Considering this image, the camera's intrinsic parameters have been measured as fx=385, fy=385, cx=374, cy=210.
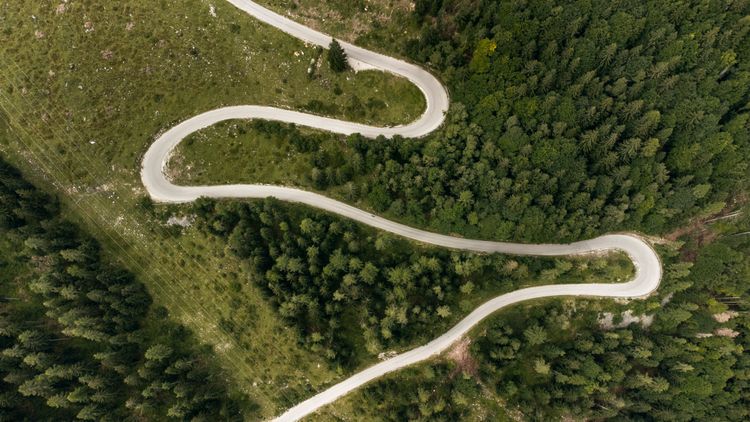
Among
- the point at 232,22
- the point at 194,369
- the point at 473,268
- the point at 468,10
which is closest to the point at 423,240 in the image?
the point at 473,268

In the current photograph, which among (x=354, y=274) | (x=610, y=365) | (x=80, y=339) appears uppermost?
(x=610, y=365)

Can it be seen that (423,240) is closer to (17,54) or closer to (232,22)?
(232,22)

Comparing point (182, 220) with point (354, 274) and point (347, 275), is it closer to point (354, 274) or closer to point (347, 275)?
point (347, 275)

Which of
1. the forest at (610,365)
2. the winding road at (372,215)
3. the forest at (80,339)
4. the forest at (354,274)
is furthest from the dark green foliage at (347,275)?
the forest at (80,339)

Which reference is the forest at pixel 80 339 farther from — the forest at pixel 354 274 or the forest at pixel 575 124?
the forest at pixel 575 124

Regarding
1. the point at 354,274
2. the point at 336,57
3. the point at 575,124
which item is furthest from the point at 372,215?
the point at 575,124

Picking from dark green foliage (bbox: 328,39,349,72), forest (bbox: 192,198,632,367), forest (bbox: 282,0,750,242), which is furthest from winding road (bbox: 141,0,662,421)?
forest (bbox: 282,0,750,242)
